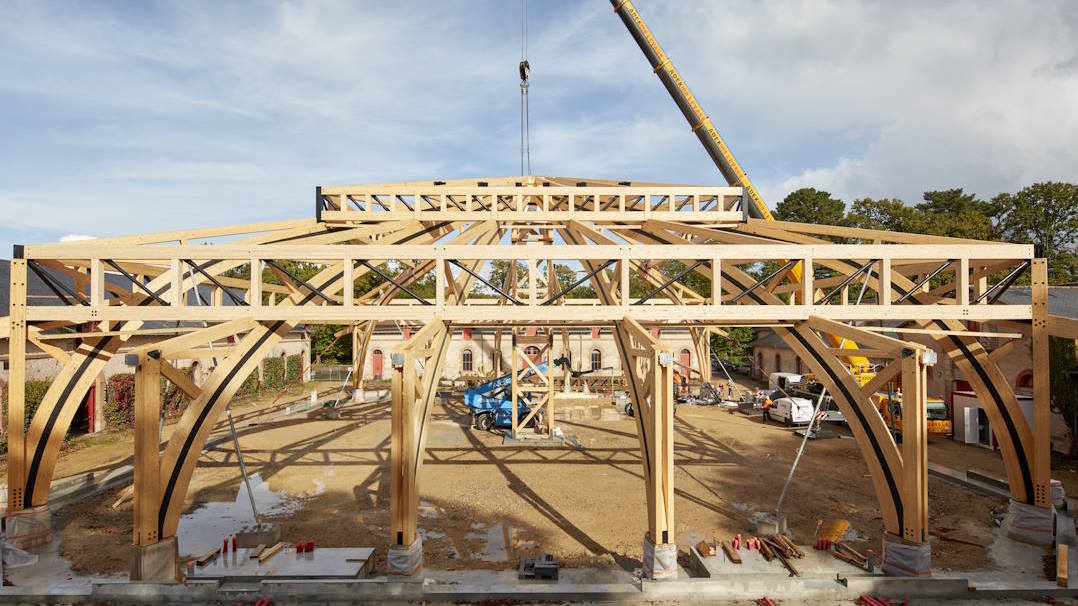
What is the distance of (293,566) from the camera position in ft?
25.6

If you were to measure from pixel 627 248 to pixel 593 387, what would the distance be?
77.7ft

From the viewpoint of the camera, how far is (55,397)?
31.2 feet

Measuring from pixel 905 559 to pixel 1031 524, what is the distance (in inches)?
148

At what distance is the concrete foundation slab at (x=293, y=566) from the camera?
7594 millimetres

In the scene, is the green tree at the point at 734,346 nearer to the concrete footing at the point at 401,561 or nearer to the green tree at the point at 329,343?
the green tree at the point at 329,343

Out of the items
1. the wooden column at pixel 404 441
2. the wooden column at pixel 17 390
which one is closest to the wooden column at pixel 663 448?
the wooden column at pixel 404 441

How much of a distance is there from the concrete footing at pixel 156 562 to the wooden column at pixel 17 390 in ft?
10.8

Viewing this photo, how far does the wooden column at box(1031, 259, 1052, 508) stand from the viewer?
9.41 meters

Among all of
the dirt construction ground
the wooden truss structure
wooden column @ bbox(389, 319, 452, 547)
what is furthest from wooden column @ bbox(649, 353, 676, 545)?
wooden column @ bbox(389, 319, 452, 547)

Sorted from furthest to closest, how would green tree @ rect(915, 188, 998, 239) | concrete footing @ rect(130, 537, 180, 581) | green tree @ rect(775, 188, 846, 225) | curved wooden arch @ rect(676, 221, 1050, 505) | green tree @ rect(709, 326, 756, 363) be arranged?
1. green tree @ rect(775, 188, 846, 225)
2. green tree @ rect(709, 326, 756, 363)
3. green tree @ rect(915, 188, 998, 239)
4. curved wooden arch @ rect(676, 221, 1050, 505)
5. concrete footing @ rect(130, 537, 180, 581)

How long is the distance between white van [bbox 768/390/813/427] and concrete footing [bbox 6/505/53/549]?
21.5 meters

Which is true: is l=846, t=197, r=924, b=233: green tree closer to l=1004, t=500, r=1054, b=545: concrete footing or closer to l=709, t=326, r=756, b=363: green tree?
l=709, t=326, r=756, b=363: green tree

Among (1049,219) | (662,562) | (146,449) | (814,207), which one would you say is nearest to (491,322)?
(662,562)

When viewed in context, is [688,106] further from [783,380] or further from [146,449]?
[146,449]
